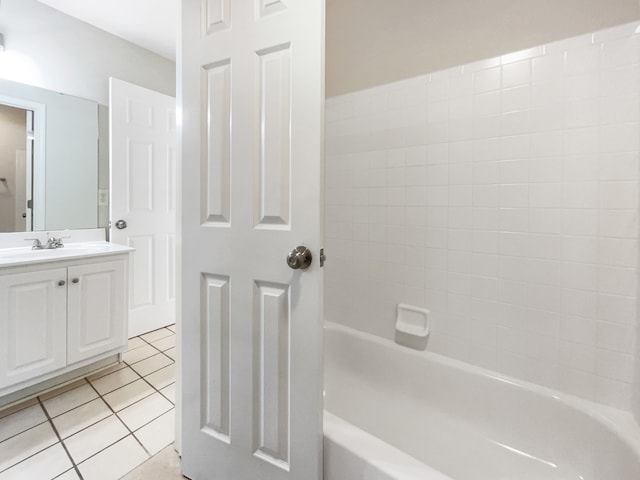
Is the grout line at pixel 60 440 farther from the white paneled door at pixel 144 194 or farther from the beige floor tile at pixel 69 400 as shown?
the white paneled door at pixel 144 194

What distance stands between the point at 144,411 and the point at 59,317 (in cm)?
73

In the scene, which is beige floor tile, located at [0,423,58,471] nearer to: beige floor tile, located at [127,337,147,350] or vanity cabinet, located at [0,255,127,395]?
vanity cabinet, located at [0,255,127,395]

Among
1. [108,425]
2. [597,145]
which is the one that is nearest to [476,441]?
[597,145]

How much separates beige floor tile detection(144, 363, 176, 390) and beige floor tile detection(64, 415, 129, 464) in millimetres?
330

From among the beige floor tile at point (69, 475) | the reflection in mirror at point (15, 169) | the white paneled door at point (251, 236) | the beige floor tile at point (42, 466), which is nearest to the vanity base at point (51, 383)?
the beige floor tile at point (42, 466)

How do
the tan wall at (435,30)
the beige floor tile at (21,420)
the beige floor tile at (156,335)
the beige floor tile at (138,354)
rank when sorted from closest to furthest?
the tan wall at (435,30)
the beige floor tile at (21,420)
the beige floor tile at (138,354)
the beige floor tile at (156,335)

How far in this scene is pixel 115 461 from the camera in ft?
4.29

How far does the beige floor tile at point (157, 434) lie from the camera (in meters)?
1.40

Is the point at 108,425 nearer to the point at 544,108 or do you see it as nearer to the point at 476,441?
the point at 476,441

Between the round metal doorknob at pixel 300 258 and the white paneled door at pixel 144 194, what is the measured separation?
6.56ft

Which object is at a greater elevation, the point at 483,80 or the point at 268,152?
the point at 483,80

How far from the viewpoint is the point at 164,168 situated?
265 centimetres

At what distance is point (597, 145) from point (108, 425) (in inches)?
101

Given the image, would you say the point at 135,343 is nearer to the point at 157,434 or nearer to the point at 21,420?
the point at 21,420
